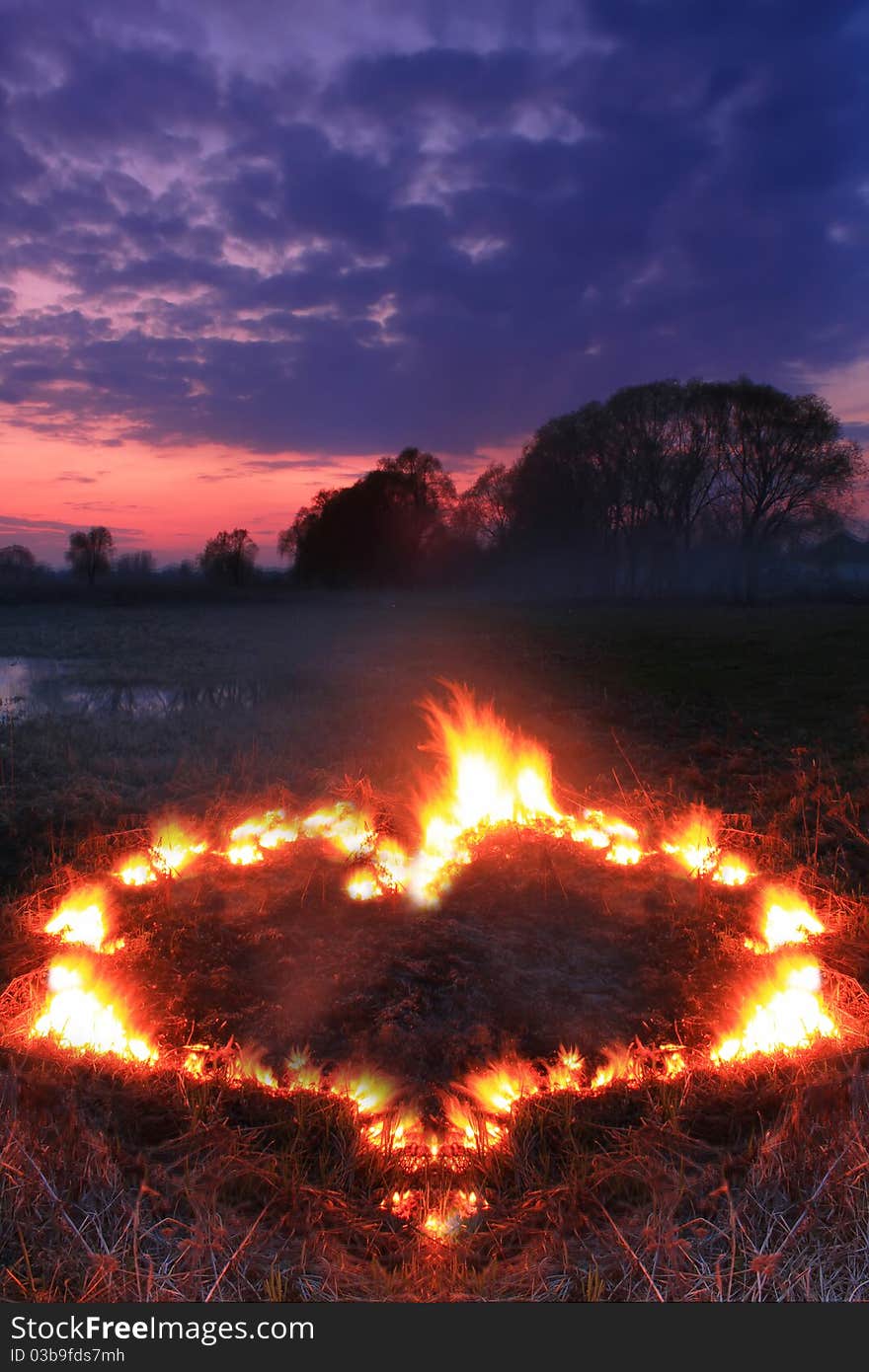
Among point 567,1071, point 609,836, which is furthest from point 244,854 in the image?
point 567,1071

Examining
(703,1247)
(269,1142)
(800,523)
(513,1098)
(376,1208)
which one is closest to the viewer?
(703,1247)

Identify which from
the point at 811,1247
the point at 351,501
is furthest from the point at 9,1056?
the point at 351,501

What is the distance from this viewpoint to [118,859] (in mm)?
5734

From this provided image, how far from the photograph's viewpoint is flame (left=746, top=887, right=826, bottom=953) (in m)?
4.63

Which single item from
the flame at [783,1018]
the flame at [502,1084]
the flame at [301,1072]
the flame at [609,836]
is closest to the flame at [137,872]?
the flame at [301,1072]

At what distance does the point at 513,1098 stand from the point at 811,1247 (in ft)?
4.20

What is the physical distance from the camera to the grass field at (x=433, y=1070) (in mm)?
2453

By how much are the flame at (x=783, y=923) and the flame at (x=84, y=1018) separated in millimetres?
3712

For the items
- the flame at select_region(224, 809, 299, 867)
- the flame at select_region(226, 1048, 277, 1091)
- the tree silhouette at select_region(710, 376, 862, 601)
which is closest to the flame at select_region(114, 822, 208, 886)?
the flame at select_region(224, 809, 299, 867)

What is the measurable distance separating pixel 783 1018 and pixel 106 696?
1483cm

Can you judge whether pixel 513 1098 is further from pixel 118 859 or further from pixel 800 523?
pixel 800 523

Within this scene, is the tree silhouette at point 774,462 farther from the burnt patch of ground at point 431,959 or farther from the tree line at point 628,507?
the burnt patch of ground at point 431,959

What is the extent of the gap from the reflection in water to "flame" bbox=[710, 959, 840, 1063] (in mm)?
11268

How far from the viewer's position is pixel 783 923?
15.8 ft
